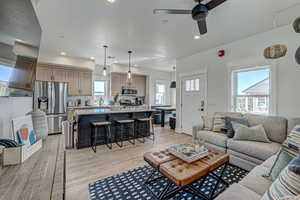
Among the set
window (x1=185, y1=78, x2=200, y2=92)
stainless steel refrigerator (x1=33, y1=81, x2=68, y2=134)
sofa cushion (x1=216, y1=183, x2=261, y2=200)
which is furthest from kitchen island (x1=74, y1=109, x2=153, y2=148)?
sofa cushion (x1=216, y1=183, x2=261, y2=200)

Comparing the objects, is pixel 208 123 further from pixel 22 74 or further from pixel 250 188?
pixel 22 74

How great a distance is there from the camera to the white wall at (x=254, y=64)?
2.71 meters

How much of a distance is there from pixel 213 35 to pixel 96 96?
5.31m

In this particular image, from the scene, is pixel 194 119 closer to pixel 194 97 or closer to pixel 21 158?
pixel 194 97

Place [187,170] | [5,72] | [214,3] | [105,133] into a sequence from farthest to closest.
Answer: [105,133] < [214,3] < [187,170] < [5,72]

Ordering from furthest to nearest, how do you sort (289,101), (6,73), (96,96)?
1. (96,96)
2. (289,101)
3. (6,73)

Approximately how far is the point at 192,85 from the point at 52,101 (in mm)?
4937

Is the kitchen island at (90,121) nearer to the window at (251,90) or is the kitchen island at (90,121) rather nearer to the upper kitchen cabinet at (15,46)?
the upper kitchen cabinet at (15,46)

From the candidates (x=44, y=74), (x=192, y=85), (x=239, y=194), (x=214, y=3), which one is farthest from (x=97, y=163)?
(x=44, y=74)

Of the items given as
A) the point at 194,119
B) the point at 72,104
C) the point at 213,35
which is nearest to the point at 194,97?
the point at 194,119

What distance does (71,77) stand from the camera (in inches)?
212

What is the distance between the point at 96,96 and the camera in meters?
6.32

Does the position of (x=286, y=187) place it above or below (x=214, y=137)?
above

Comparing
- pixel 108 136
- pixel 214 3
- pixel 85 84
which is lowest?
pixel 108 136
